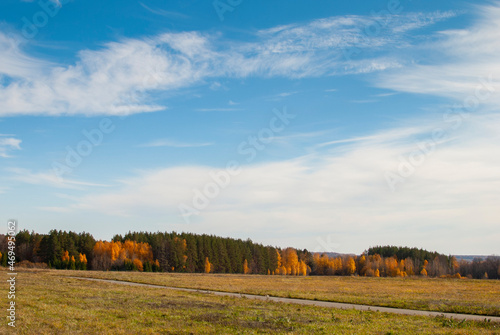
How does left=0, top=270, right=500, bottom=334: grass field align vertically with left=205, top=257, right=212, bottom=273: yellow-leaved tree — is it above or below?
above

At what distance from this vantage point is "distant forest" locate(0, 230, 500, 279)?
111 meters

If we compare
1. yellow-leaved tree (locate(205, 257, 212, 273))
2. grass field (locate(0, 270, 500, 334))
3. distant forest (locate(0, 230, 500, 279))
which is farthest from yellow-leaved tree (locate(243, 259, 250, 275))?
grass field (locate(0, 270, 500, 334))

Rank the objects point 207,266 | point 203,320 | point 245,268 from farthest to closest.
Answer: point 245,268 → point 207,266 → point 203,320

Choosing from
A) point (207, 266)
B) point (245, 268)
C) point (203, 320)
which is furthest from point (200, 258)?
point (203, 320)

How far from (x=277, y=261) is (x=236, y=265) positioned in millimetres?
23891

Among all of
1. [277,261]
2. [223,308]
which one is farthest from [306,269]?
[223,308]

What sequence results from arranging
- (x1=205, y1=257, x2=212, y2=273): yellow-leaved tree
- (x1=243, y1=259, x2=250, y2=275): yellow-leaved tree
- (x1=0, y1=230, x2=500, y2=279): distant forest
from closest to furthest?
(x1=0, y1=230, x2=500, y2=279): distant forest, (x1=205, y1=257, x2=212, y2=273): yellow-leaved tree, (x1=243, y1=259, x2=250, y2=275): yellow-leaved tree

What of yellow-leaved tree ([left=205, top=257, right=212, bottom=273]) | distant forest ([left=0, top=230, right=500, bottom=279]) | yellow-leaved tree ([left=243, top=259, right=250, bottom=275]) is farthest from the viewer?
yellow-leaved tree ([left=243, top=259, right=250, bottom=275])

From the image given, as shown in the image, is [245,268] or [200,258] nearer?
[200,258]

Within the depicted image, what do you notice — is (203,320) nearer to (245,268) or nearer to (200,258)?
(200,258)

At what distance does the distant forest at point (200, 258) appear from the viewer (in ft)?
364

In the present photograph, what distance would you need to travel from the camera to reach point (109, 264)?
11431cm

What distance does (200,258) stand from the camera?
424 feet

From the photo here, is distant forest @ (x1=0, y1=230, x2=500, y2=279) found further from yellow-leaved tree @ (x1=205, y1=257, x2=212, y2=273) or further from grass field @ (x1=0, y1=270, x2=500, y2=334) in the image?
grass field @ (x1=0, y1=270, x2=500, y2=334)
